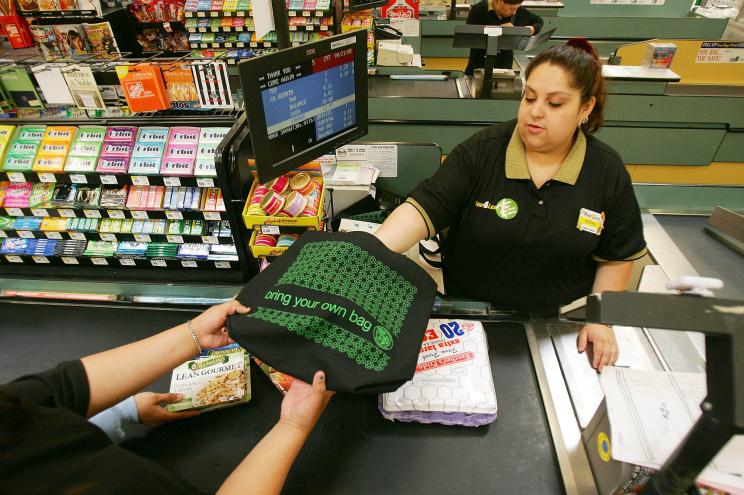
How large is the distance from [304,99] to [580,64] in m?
1.08

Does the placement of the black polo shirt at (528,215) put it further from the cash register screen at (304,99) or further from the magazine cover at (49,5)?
the magazine cover at (49,5)

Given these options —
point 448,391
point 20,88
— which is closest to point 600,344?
point 448,391

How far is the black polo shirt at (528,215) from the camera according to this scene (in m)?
1.65

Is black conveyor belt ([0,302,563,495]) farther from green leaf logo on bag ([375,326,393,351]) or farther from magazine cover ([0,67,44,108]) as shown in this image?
magazine cover ([0,67,44,108])

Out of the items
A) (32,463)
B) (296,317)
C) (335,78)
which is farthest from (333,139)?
(32,463)

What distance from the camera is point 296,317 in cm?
107

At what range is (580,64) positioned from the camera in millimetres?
1513

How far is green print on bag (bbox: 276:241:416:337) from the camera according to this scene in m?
1.12

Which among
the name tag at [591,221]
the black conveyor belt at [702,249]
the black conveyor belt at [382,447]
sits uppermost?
the name tag at [591,221]

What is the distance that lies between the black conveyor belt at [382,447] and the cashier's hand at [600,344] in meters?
0.18

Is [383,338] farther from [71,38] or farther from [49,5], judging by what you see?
[49,5]

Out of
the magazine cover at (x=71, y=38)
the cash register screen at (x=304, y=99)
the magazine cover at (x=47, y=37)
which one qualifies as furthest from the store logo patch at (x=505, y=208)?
the magazine cover at (x=47, y=37)

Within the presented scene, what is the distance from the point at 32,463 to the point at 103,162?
1.64 metres

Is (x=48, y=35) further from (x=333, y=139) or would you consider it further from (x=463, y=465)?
(x=463, y=465)
